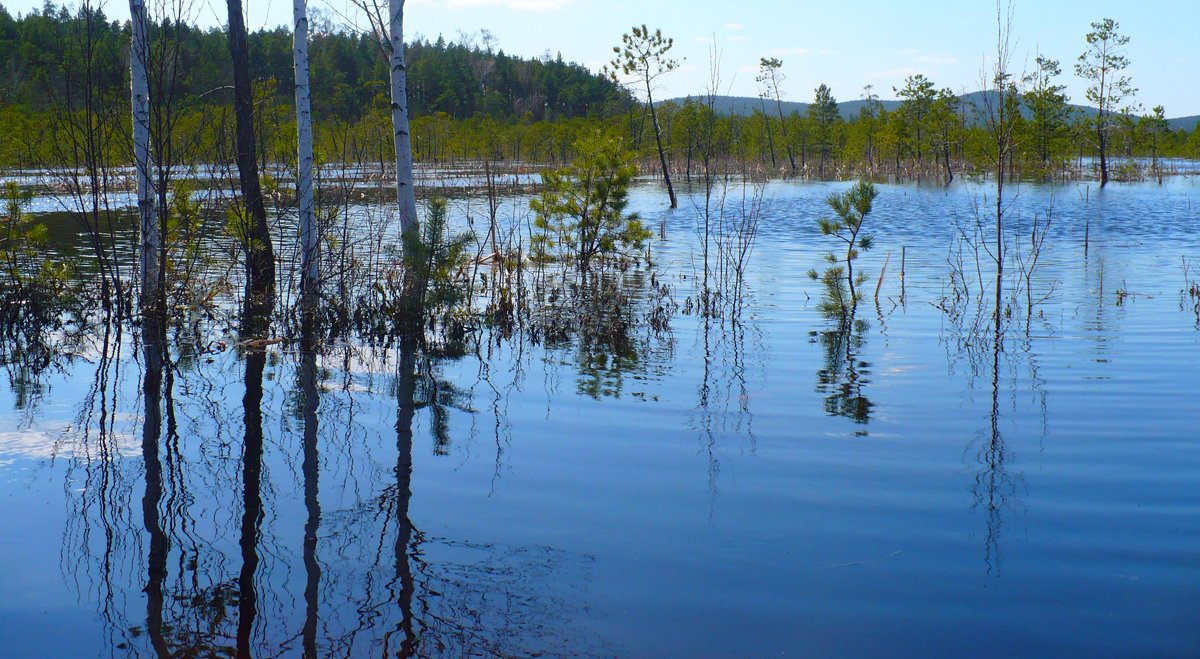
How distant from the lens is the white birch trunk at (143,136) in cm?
787

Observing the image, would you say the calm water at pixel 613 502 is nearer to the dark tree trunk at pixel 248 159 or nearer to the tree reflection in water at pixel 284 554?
the tree reflection in water at pixel 284 554

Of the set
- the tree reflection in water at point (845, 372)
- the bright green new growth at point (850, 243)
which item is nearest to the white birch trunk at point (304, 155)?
the tree reflection in water at point (845, 372)

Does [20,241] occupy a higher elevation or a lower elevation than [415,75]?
lower

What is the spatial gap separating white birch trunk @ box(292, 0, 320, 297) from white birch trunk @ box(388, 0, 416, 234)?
784 millimetres

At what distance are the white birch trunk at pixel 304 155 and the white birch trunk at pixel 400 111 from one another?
784 millimetres

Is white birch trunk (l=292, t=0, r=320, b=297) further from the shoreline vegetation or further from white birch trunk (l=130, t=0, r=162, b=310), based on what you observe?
white birch trunk (l=130, t=0, r=162, b=310)

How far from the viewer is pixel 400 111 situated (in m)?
8.95

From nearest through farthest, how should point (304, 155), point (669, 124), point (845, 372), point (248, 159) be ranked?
point (845, 372) → point (304, 155) → point (248, 159) → point (669, 124)

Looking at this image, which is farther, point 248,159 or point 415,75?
point 415,75

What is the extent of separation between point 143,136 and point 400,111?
2.24m

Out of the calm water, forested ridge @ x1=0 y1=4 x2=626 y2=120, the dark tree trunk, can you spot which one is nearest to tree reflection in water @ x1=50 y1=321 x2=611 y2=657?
the calm water

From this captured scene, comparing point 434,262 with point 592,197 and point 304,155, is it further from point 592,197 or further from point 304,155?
point 592,197

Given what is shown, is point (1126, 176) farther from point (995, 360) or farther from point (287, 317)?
point (287, 317)

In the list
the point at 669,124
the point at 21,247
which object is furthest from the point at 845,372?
the point at 669,124
